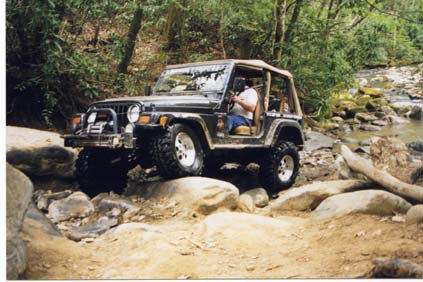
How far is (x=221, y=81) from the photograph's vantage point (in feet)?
13.8

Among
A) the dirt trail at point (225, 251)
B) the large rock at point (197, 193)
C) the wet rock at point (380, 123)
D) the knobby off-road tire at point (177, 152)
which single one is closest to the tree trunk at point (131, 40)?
the knobby off-road tire at point (177, 152)

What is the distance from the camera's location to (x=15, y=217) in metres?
2.25

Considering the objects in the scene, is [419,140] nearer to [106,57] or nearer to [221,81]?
[221,81]

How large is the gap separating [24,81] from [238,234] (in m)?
2.08

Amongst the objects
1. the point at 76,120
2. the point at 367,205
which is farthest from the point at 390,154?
the point at 76,120

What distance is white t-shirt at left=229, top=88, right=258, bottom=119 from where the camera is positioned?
4355 mm

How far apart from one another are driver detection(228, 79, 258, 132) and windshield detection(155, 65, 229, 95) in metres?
0.23

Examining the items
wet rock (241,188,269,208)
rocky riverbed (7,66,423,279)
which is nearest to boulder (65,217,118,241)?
rocky riverbed (7,66,423,279)

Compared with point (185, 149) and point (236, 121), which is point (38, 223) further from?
point (236, 121)

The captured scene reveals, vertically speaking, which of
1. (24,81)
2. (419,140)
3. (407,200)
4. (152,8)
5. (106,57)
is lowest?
(407,200)

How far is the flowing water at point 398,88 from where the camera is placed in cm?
456

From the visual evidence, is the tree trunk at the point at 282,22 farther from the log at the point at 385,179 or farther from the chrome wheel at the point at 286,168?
the log at the point at 385,179

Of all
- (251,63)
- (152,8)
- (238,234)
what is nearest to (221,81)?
(251,63)

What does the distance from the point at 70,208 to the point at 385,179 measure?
265 cm
